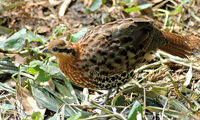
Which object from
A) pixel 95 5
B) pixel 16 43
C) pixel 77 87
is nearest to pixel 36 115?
pixel 77 87

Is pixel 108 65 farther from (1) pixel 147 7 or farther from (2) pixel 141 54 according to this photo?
(1) pixel 147 7

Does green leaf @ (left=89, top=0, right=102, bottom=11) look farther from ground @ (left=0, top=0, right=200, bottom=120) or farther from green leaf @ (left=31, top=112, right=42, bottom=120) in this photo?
green leaf @ (left=31, top=112, right=42, bottom=120)

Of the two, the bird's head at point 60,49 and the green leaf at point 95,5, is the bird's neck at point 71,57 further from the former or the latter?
the green leaf at point 95,5

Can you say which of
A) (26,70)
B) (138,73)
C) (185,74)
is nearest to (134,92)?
(138,73)

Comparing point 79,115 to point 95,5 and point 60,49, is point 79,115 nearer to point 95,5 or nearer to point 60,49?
point 60,49

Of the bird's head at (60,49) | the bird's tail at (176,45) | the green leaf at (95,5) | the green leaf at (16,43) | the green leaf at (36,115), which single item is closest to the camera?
the green leaf at (36,115)

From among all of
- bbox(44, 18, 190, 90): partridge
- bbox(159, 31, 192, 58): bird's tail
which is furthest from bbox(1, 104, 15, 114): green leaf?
bbox(159, 31, 192, 58): bird's tail

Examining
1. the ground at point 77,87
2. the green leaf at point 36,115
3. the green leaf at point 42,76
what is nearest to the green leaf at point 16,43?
the ground at point 77,87

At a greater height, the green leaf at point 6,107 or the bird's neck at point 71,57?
the bird's neck at point 71,57

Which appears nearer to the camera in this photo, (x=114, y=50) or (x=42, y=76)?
(x=114, y=50)
